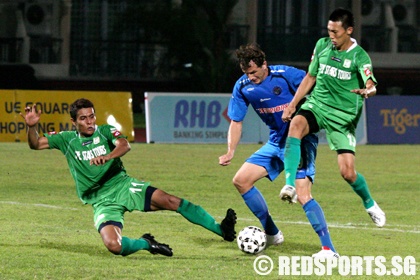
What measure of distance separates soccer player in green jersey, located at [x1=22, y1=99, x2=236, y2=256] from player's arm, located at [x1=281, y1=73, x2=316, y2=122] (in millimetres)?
1029

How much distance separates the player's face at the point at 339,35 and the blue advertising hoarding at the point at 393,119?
1997cm

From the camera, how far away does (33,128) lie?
32.2 ft

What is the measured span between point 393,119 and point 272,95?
20.2m

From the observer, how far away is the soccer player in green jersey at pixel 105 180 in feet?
31.8

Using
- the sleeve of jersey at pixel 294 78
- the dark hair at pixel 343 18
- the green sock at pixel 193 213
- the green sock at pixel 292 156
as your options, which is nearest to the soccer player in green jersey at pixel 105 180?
the green sock at pixel 193 213

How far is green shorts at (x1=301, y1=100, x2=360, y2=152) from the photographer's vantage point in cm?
986

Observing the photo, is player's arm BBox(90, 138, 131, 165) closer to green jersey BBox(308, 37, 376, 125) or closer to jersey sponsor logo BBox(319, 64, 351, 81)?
green jersey BBox(308, 37, 376, 125)

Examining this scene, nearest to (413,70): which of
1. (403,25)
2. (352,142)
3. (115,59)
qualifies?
(403,25)

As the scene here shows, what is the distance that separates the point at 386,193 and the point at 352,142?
6511 millimetres

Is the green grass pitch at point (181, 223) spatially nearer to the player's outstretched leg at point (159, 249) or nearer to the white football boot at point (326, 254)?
the player's outstretched leg at point (159, 249)

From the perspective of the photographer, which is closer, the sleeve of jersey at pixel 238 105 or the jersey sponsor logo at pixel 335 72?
the jersey sponsor logo at pixel 335 72

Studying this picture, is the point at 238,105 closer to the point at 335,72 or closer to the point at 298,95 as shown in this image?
the point at 298,95

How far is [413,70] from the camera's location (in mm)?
48125

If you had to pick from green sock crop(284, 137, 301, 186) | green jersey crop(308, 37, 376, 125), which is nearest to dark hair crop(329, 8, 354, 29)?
green jersey crop(308, 37, 376, 125)
